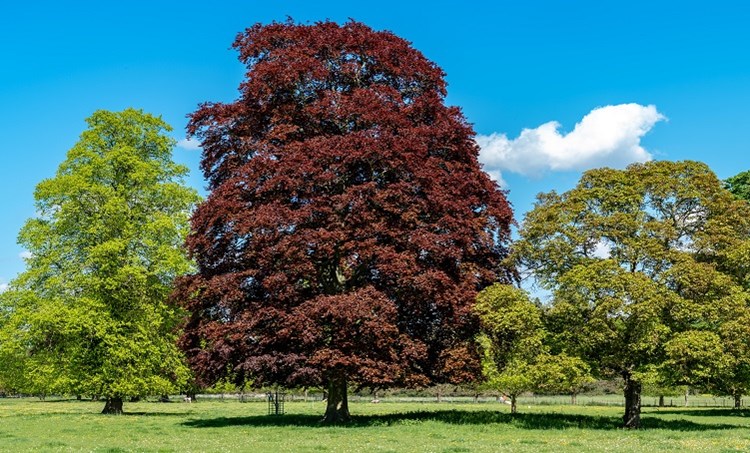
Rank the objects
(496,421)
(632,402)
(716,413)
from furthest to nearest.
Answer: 1. (716,413)
2. (496,421)
3. (632,402)

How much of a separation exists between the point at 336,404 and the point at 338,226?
28.9 ft

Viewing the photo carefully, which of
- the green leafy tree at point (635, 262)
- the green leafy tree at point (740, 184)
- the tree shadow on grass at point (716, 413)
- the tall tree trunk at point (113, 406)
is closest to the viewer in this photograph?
the green leafy tree at point (635, 262)

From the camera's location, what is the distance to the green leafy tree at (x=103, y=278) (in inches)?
1628

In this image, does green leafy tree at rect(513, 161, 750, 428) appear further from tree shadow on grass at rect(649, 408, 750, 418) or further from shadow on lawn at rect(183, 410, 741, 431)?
tree shadow on grass at rect(649, 408, 750, 418)

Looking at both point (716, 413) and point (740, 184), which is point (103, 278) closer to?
point (716, 413)

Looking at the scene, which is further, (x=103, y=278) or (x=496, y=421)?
(x=103, y=278)

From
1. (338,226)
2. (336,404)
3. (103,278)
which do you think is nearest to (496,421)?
(336,404)

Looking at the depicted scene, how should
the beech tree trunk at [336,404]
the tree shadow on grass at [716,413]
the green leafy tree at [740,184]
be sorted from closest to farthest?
the beech tree trunk at [336,404] < the tree shadow on grass at [716,413] < the green leafy tree at [740,184]

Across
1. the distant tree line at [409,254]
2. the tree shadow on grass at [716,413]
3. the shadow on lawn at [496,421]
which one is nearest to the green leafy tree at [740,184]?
the tree shadow on grass at [716,413]

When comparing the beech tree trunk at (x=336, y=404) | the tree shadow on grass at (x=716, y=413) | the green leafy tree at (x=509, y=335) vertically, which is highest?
the green leafy tree at (x=509, y=335)

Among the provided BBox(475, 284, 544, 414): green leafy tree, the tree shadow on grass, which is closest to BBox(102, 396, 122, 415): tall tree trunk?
BBox(475, 284, 544, 414): green leafy tree

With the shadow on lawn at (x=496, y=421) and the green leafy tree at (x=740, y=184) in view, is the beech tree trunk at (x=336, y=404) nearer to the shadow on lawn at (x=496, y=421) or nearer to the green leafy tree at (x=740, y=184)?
the shadow on lawn at (x=496, y=421)

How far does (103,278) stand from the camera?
139 feet

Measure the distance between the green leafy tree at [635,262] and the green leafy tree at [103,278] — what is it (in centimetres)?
2321
